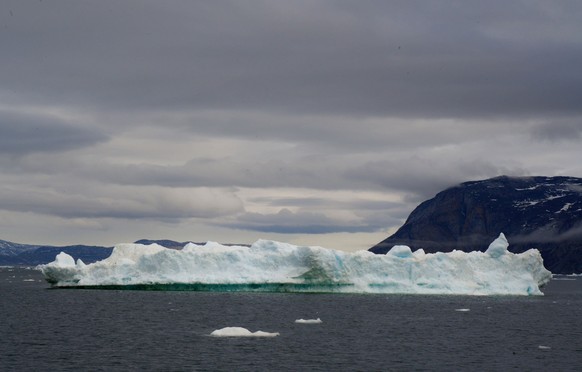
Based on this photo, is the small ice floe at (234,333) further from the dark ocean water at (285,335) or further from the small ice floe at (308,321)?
the small ice floe at (308,321)

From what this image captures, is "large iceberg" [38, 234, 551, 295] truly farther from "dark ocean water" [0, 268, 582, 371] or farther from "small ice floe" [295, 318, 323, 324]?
"small ice floe" [295, 318, 323, 324]

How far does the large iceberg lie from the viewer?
80812mm

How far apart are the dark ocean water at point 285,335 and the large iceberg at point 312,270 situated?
180 cm

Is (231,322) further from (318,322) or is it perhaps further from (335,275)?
(335,275)

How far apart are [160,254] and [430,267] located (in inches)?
1085

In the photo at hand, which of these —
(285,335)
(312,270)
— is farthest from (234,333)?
(312,270)

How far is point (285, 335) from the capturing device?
164ft

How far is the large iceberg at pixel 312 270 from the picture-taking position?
265 ft

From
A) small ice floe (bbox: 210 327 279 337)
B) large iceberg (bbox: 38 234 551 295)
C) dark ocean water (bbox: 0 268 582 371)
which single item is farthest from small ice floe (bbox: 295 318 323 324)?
large iceberg (bbox: 38 234 551 295)

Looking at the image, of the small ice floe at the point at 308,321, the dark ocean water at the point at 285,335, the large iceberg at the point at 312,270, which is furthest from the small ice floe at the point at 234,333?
the large iceberg at the point at 312,270

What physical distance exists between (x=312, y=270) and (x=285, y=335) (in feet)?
100

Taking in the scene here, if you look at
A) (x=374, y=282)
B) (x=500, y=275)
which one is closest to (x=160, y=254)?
(x=374, y=282)

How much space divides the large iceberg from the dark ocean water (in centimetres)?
180

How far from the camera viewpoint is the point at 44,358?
3947 cm
